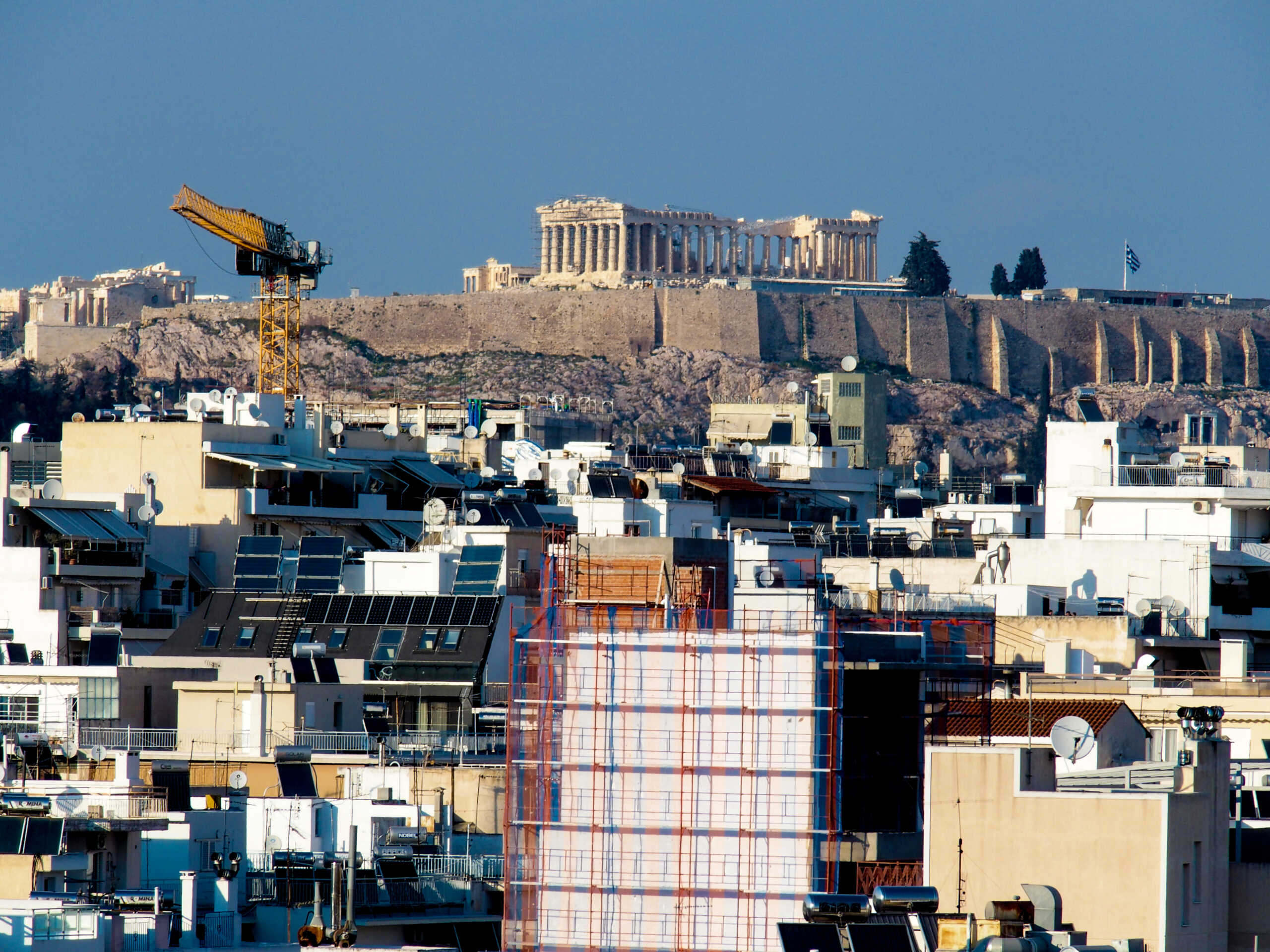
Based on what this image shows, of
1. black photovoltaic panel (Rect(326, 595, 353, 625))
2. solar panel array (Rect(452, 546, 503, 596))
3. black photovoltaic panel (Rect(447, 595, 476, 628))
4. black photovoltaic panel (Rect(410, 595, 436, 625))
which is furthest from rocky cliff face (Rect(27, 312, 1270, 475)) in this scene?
black photovoltaic panel (Rect(447, 595, 476, 628))

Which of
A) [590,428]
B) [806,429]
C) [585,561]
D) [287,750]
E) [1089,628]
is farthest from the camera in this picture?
[590,428]

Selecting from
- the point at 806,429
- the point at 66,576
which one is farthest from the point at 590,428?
the point at 66,576

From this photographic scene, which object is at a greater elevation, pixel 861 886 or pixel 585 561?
pixel 585 561

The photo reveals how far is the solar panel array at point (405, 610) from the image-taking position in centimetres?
3694

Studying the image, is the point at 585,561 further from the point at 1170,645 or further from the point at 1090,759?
the point at 1170,645

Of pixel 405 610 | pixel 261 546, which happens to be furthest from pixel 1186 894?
pixel 261 546

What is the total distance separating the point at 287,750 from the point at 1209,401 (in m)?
119

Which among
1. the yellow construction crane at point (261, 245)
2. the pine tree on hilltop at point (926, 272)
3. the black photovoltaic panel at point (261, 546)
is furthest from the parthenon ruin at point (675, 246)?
the black photovoltaic panel at point (261, 546)

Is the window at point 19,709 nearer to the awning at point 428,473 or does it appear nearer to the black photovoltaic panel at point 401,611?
the black photovoltaic panel at point 401,611

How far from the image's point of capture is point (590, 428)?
91.1 m

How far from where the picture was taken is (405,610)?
3741 centimetres

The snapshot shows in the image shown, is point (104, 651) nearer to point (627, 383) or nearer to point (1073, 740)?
point (1073, 740)

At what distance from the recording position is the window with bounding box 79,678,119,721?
33406 millimetres

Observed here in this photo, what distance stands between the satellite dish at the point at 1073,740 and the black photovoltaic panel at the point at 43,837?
7.44 metres
